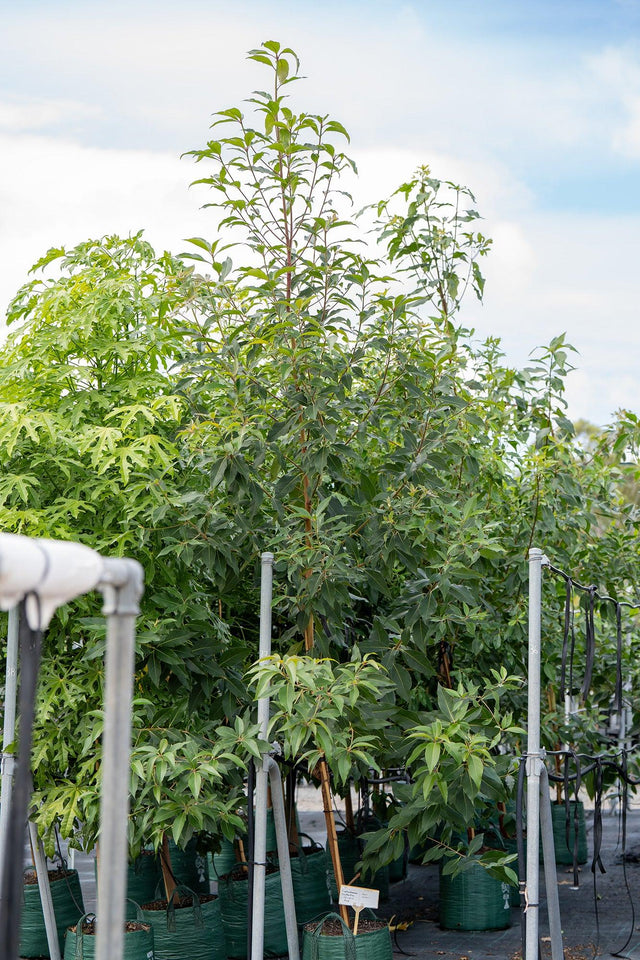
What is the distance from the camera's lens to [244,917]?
4016 millimetres

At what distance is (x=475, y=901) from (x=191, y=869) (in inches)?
55.5

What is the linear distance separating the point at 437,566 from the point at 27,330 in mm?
1745

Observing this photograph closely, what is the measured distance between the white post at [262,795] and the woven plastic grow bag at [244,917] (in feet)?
2.41

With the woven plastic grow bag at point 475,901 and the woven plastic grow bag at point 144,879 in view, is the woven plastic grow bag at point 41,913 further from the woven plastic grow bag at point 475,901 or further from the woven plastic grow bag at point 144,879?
the woven plastic grow bag at point 475,901

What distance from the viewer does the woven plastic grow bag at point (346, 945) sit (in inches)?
131

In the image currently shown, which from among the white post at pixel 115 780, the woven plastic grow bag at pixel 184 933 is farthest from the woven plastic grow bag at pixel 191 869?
the white post at pixel 115 780

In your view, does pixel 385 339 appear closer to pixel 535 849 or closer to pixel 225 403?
pixel 225 403

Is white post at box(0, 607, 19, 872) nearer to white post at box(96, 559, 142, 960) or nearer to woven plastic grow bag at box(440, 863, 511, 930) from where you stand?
woven plastic grow bag at box(440, 863, 511, 930)

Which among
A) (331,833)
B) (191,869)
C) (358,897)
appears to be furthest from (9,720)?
(191,869)

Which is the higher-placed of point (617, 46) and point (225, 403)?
point (617, 46)

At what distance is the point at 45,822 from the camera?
3316 millimetres

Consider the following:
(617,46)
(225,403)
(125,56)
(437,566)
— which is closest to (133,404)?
(225,403)

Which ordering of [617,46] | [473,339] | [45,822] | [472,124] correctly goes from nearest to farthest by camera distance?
[45,822], [473,339], [472,124], [617,46]

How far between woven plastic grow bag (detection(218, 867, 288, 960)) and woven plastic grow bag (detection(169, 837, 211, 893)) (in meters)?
0.37
